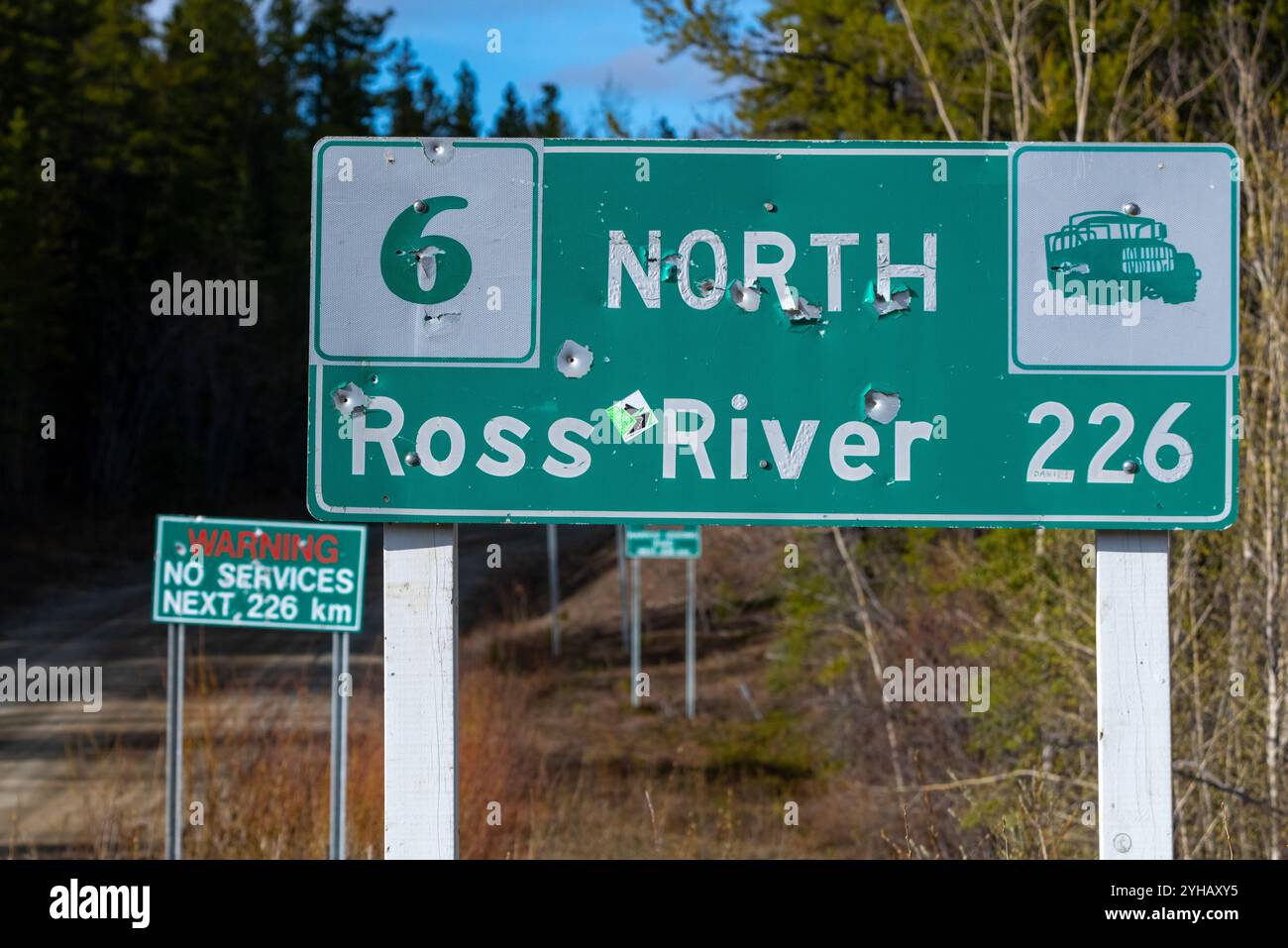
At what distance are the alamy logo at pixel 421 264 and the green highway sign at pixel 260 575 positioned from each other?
316 centimetres

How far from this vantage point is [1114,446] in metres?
2.73

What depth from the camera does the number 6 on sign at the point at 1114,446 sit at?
2727 millimetres

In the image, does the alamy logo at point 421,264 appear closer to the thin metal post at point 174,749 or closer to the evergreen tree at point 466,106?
the thin metal post at point 174,749

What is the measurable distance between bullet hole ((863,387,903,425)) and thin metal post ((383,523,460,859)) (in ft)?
3.03

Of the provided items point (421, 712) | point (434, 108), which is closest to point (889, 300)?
point (421, 712)

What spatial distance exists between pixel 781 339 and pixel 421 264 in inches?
30.5

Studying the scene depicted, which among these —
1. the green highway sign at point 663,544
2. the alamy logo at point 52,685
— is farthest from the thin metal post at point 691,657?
the alamy logo at point 52,685

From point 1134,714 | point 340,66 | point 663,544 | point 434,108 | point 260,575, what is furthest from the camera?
point 434,108

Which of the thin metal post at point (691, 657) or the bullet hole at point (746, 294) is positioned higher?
the bullet hole at point (746, 294)

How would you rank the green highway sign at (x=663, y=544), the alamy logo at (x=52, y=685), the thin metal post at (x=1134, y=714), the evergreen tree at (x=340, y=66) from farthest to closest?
the evergreen tree at (x=340, y=66) → the alamy logo at (x=52, y=685) → the green highway sign at (x=663, y=544) → the thin metal post at (x=1134, y=714)

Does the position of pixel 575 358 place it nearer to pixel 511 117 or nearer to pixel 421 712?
pixel 421 712

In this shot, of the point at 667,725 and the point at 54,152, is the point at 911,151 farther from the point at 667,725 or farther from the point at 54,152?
the point at 54,152

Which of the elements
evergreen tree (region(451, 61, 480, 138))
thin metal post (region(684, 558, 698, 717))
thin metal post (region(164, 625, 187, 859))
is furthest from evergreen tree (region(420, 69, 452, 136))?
thin metal post (region(164, 625, 187, 859))

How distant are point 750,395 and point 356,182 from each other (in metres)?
0.95
